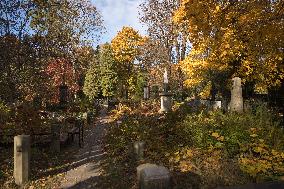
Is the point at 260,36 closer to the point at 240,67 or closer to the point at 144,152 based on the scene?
the point at 240,67

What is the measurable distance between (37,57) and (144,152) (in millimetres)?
9237

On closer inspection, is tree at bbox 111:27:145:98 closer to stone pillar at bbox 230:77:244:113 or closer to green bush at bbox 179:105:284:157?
stone pillar at bbox 230:77:244:113

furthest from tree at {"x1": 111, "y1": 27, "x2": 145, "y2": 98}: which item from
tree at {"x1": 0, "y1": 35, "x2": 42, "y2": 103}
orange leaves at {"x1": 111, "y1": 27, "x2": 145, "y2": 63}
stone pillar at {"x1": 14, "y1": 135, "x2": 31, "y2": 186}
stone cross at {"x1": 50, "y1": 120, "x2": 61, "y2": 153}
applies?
stone pillar at {"x1": 14, "y1": 135, "x2": 31, "y2": 186}

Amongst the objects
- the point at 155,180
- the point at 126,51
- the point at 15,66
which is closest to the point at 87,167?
the point at 155,180

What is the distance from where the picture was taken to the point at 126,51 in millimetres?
53312

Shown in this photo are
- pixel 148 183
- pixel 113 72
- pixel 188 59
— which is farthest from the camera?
pixel 113 72

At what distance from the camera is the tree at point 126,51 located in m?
53.2

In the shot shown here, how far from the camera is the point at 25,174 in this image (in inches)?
355

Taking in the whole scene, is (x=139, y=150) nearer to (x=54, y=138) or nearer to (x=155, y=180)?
(x=155, y=180)

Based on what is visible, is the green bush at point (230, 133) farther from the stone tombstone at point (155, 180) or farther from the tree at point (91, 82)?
the tree at point (91, 82)

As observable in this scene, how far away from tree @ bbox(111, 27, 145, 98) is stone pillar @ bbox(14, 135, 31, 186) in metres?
43.3

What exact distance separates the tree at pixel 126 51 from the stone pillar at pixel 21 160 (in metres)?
43.3

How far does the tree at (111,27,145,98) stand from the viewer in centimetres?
5315

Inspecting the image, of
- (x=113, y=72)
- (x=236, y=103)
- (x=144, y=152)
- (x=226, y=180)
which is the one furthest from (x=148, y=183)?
(x=113, y=72)
